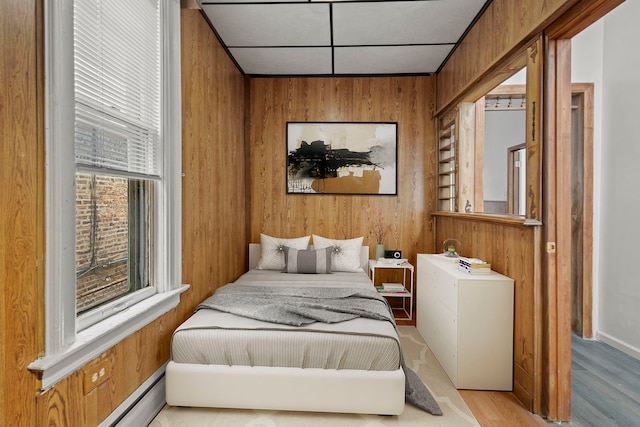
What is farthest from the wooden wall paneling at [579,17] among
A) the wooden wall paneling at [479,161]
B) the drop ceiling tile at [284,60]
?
the drop ceiling tile at [284,60]

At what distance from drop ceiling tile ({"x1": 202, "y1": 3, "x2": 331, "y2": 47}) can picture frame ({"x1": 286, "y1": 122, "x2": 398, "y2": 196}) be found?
1.04 meters

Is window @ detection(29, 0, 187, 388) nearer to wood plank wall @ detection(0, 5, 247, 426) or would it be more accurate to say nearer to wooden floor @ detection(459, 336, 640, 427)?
wood plank wall @ detection(0, 5, 247, 426)

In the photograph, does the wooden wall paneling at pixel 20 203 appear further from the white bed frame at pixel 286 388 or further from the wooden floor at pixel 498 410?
the wooden floor at pixel 498 410

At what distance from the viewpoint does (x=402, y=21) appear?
9.31ft

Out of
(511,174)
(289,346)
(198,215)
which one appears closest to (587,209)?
(511,174)

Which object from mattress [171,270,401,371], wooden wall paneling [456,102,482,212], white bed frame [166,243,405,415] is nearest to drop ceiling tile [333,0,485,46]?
wooden wall paneling [456,102,482,212]

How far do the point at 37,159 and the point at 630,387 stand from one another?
3.47 meters

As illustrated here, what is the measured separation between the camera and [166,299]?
81.8 inches

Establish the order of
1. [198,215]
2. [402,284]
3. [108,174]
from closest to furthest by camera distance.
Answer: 1. [108,174]
2. [198,215]
3. [402,284]

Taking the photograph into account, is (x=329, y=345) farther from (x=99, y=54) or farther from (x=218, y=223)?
(x=99, y=54)

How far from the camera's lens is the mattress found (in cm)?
199

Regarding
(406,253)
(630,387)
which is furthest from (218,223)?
(630,387)

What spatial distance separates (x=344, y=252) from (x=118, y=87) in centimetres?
259

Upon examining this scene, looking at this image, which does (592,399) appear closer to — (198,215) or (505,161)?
(505,161)
